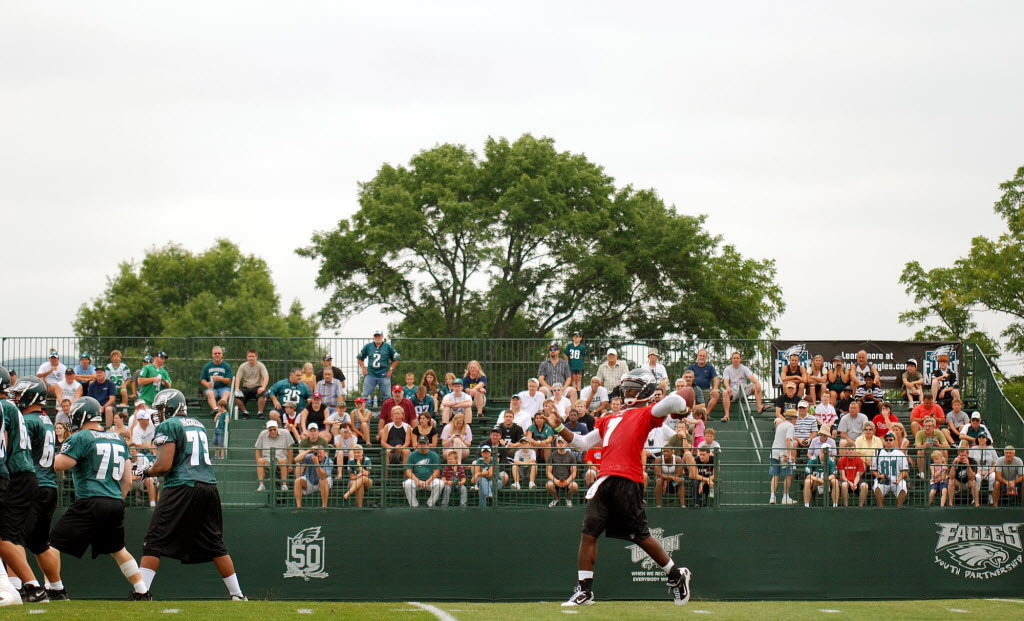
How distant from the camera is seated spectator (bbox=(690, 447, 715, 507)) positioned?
17.6m

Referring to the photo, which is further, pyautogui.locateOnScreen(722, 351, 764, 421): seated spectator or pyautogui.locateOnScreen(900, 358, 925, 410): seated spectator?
pyautogui.locateOnScreen(900, 358, 925, 410): seated spectator

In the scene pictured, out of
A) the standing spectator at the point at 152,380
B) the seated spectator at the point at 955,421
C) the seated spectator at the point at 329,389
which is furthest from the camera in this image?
the standing spectator at the point at 152,380

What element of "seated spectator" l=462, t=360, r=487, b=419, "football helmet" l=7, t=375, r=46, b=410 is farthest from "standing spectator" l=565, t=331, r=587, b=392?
"football helmet" l=7, t=375, r=46, b=410

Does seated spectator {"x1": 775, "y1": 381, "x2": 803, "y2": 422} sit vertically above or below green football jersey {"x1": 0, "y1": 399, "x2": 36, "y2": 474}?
above

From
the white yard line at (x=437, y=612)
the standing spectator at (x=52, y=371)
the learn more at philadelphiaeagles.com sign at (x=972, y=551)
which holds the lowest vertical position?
the learn more at philadelphiaeagles.com sign at (x=972, y=551)

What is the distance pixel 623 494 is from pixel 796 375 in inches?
477

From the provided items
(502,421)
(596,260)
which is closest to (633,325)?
(596,260)

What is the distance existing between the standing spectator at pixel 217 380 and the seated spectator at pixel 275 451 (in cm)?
277

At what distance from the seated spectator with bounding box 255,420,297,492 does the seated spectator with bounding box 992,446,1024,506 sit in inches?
416

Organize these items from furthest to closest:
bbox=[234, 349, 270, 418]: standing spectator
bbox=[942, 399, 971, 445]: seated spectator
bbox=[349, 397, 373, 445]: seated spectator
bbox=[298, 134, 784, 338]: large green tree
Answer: bbox=[298, 134, 784, 338]: large green tree, bbox=[234, 349, 270, 418]: standing spectator, bbox=[942, 399, 971, 445]: seated spectator, bbox=[349, 397, 373, 445]: seated spectator

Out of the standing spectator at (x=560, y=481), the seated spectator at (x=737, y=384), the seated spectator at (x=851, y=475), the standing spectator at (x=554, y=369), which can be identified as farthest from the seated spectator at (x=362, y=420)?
the seated spectator at (x=851, y=475)

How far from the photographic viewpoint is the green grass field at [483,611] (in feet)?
32.2

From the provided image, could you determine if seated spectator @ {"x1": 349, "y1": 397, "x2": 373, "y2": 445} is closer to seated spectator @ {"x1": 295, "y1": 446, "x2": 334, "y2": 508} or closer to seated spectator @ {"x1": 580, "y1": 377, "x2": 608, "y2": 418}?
seated spectator @ {"x1": 295, "y1": 446, "x2": 334, "y2": 508}

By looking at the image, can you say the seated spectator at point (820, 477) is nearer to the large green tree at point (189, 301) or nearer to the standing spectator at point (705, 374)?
the standing spectator at point (705, 374)
